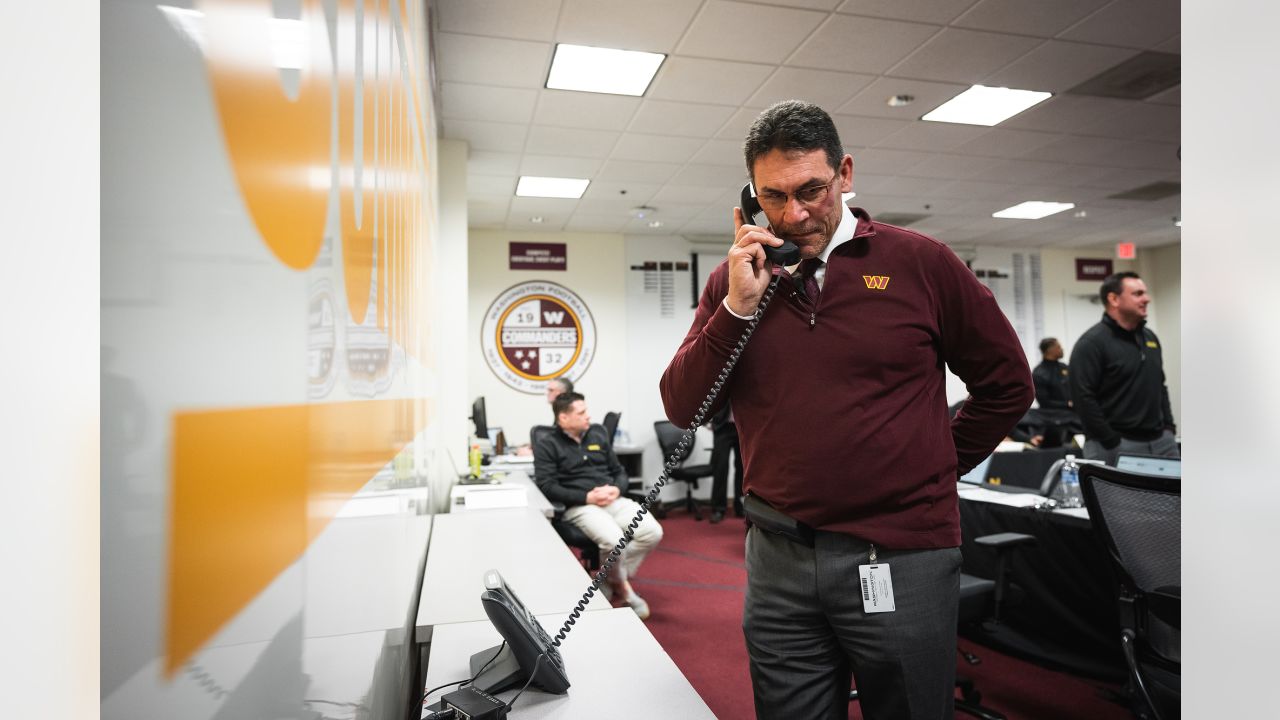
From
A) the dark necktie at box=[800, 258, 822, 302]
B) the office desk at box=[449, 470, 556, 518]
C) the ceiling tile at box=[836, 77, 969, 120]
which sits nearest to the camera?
the dark necktie at box=[800, 258, 822, 302]

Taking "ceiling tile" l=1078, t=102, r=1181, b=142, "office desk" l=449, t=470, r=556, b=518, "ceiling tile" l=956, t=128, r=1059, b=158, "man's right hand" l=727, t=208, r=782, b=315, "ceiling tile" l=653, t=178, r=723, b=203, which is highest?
"ceiling tile" l=1078, t=102, r=1181, b=142

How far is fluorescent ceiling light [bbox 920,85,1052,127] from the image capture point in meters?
4.15

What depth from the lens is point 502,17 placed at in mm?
3217

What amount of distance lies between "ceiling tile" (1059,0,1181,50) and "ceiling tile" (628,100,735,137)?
73.0 inches

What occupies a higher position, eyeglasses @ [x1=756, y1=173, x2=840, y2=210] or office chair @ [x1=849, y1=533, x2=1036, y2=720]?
eyeglasses @ [x1=756, y1=173, x2=840, y2=210]

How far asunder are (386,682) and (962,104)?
4.46 metres

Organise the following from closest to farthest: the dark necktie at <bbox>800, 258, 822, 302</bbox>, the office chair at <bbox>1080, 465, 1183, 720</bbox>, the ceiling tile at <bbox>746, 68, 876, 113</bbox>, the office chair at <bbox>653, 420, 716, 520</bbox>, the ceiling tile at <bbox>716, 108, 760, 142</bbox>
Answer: the dark necktie at <bbox>800, 258, 822, 302</bbox>, the office chair at <bbox>1080, 465, 1183, 720</bbox>, the ceiling tile at <bbox>746, 68, 876, 113</bbox>, the ceiling tile at <bbox>716, 108, 760, 142</bbox>, the office chair at <bbox>653, 420, 716, 520</bbox>

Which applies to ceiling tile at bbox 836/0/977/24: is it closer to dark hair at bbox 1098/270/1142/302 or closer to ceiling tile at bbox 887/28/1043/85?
ceiling tile at bbox 887/28/1043/85

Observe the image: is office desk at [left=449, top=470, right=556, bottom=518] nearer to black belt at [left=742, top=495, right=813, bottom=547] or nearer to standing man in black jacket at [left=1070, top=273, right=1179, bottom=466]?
black belt at [left=742, top=495, right=813, bottom=547]

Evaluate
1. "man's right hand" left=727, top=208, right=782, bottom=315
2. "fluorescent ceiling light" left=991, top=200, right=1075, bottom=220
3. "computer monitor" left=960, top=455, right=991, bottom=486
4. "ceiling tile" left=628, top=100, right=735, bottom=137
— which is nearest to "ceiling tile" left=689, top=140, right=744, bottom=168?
"ceiling tile" left=628, top=100, right=735, bottom=137

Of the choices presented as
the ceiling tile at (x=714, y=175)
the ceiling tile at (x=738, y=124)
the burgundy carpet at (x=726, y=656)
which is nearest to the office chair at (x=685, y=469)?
the burgundy carpet at (x=726, y=656)

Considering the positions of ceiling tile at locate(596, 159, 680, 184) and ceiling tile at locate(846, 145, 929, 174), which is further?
ceiling tile at locate(596, 159, 680, 184)
